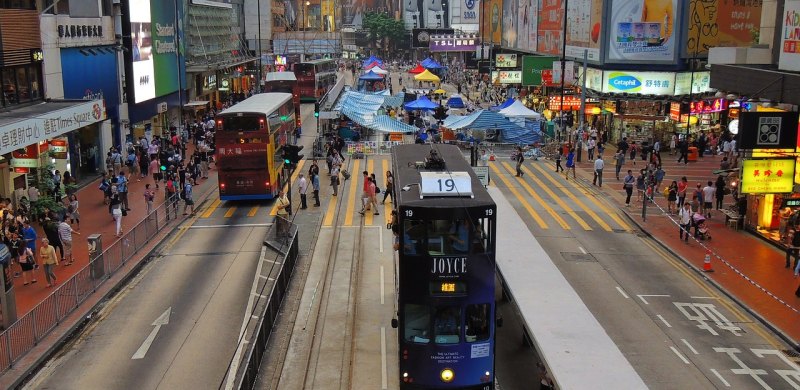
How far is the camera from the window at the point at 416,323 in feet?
49.5

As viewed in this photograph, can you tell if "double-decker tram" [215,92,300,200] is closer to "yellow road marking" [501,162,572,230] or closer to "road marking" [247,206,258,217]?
"road marking" [247,206,258,217]

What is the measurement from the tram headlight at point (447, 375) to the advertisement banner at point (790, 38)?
18327 mm

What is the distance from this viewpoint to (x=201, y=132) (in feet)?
173

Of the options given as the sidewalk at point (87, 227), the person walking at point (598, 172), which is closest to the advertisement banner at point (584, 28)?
the person walking at point (598, 172)

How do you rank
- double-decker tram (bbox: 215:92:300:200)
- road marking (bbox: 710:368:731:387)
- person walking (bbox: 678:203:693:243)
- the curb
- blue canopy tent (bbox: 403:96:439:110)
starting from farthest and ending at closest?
blue canopy tent (bbox: 403:96:439:110), double-decker tram (bbox: 215:92:300:200), person walking (bbox: 678:203:693:243), the curb, road marking (bbox: 710:368:731:387)

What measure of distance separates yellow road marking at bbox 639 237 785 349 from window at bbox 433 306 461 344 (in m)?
8.95

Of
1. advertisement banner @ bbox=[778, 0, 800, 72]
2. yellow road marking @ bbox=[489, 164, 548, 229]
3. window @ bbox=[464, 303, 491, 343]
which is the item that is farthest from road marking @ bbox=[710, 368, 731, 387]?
yellow road marking @ bbox=[489, 164, 548, 229]

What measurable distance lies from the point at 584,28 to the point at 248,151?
→ 37.9 metres

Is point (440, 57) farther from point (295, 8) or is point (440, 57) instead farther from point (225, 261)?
point (225, 261)

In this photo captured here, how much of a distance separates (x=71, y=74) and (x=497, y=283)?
27023mm

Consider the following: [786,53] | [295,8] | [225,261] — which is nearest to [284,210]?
[225,261]

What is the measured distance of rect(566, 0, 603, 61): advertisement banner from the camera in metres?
58.9

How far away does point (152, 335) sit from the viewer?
64.8 ft

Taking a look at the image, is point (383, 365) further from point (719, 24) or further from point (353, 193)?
point (719, 24)
